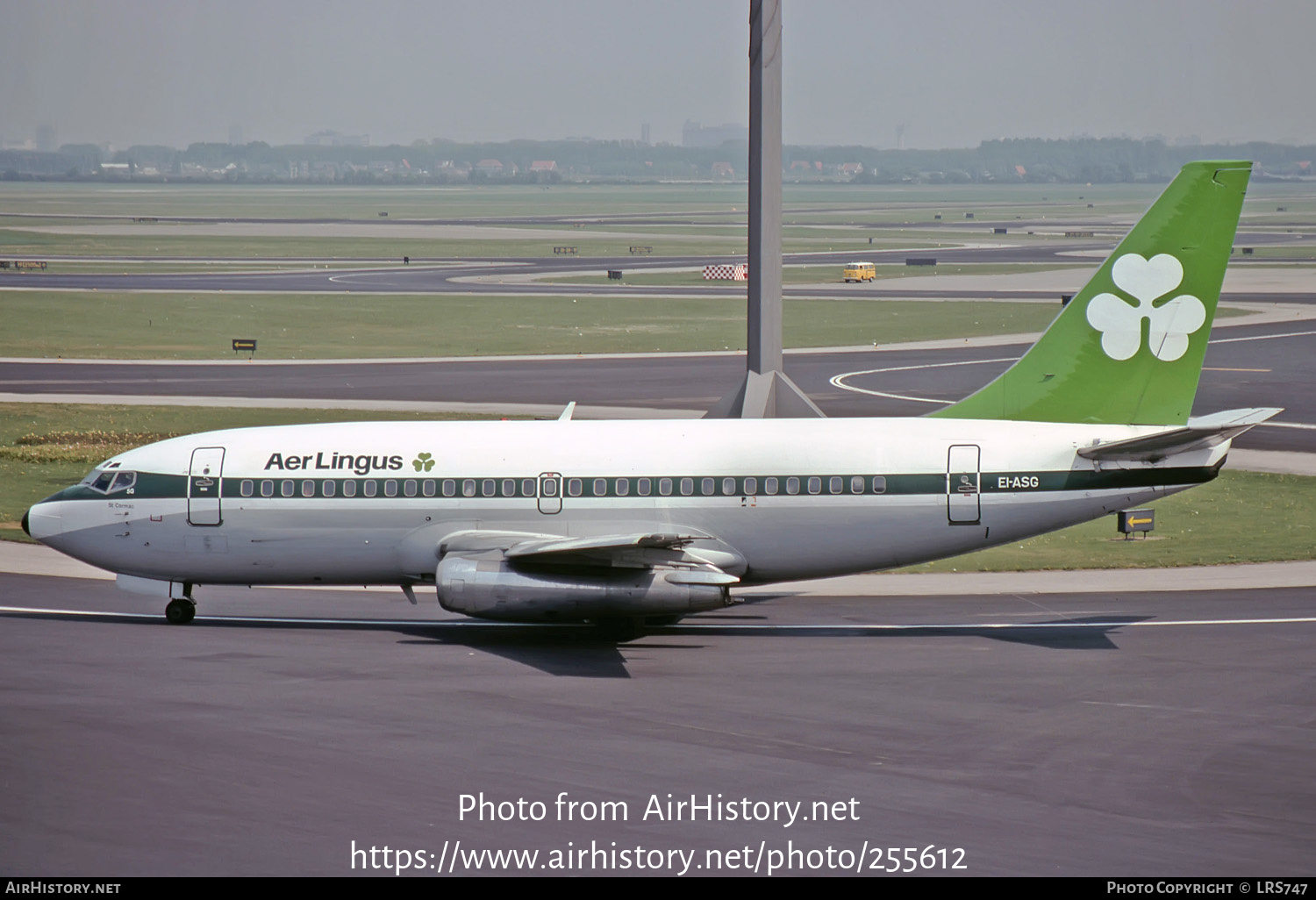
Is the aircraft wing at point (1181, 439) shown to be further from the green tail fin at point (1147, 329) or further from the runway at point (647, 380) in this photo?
the runway at point (647, 380)

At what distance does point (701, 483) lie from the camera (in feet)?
99.0

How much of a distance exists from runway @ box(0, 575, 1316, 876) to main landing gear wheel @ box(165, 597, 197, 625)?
54 centimetres

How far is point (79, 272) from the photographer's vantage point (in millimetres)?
136750

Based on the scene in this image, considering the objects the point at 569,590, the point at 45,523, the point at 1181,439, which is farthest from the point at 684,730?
the point at 45,523

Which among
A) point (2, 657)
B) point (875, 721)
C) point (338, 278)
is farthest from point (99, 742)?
point (338, 278)

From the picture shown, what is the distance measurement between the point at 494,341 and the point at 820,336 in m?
18.6

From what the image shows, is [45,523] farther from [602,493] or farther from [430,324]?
[430,324]

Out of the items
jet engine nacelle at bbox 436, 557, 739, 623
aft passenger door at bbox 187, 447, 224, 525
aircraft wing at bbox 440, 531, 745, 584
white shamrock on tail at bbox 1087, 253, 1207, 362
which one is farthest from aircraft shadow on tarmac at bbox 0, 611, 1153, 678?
white shamrock on tail at bbox 1087, 253, 1207, 362

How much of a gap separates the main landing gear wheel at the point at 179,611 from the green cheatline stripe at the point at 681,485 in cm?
223

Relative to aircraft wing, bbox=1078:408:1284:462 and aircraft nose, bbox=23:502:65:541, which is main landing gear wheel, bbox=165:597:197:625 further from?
aircraft wing, bbox=1078:408:1284:462

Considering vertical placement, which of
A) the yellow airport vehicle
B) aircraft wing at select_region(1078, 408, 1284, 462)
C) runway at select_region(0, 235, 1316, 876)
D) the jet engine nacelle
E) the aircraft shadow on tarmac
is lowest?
the aircraft shadow on tarmac

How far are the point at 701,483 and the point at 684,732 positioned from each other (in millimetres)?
7185

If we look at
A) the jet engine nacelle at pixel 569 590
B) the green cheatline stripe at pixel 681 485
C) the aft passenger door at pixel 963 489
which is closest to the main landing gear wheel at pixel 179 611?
the green cheatline stripe at pixel 681 485

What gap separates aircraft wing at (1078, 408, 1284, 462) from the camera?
1125 inches
